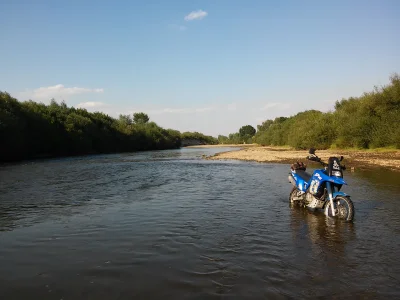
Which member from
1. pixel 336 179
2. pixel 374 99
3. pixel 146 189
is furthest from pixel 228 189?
pixel 374 99

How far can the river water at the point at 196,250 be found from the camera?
4.80 metres

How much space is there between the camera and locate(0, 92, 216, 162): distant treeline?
45.3m

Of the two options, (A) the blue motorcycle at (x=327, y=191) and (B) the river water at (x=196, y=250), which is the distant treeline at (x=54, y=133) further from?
(A) the blue motorcycle at (x=327, y=191)

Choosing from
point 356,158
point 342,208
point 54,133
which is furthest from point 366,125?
point 54,133

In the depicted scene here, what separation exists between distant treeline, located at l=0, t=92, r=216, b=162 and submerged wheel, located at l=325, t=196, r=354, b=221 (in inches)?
1816

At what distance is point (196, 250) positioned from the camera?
6648mm

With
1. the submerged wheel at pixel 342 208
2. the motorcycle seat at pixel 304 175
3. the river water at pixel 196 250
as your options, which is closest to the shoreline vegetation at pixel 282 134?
the motorcycle seat at pixel 304 175

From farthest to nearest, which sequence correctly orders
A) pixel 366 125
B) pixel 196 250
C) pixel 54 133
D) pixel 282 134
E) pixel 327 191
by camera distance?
pixel 282 134
pixel 54 133
pixel 366 125
pixel 327 191
pixel 196 250

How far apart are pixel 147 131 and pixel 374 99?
287ft

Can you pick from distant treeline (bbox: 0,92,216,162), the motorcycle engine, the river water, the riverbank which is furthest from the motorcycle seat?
distant treeline (bbox: 0,92,216,162)

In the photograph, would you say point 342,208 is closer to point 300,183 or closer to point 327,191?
point 327,191

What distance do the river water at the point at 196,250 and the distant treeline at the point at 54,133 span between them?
38913 mm

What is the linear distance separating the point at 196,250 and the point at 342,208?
4.94 metres

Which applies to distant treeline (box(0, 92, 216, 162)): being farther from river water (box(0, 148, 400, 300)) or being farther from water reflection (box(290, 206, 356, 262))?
water reflection (box(290, 206, 356, 262))
